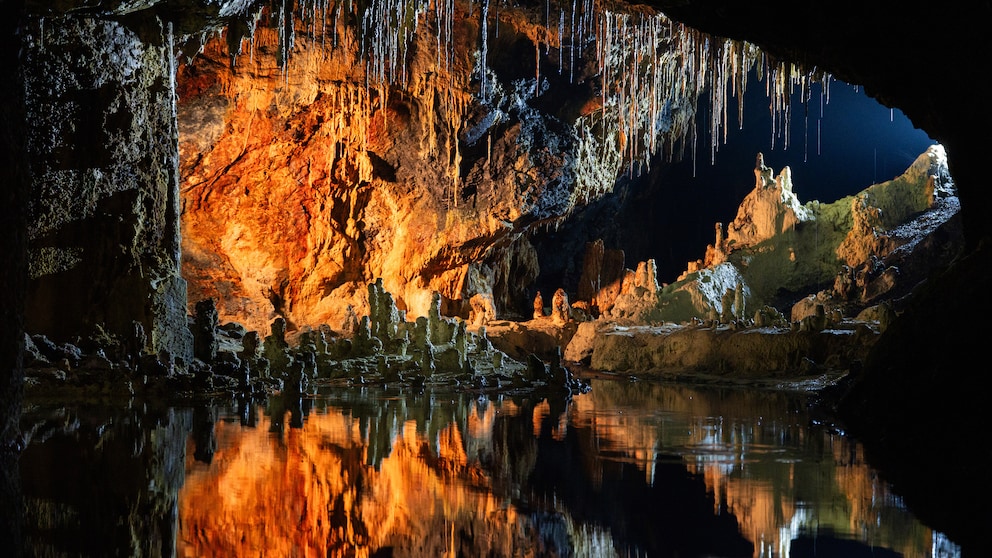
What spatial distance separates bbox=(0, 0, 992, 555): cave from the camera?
5.66 meters

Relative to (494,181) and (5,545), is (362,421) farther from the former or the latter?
(494,181)

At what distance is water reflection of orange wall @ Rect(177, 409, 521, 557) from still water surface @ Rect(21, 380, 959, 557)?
0.01 m

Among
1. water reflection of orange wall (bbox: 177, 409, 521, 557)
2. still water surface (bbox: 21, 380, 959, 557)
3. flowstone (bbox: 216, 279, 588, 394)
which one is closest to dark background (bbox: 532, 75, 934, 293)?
flowstone (bbox: 216, 279, 588, 394)

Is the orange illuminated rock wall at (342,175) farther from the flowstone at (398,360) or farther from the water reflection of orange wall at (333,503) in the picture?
the water reflection of orange wall at (333,503)

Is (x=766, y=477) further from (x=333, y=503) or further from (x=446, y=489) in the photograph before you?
(x=333, y=503)

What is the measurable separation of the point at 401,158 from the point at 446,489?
14.5 meters

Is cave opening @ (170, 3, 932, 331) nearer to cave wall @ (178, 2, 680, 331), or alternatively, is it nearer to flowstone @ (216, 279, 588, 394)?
cave wall @ (178, 2, 680, 331)

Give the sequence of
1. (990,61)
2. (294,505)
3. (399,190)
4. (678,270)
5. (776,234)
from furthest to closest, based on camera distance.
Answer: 1. (678,270)
2. (776,234)
3. (399,190)
4. (990,61)
5. (294,505)

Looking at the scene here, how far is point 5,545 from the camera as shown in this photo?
7.88 feet

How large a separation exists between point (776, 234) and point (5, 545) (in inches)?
965

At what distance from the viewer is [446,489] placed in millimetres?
3572

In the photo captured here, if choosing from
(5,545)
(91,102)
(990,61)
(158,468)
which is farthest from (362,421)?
(990,61)

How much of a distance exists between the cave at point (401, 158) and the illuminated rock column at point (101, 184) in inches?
0.8

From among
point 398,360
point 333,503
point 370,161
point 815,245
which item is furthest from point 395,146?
point 333,503
